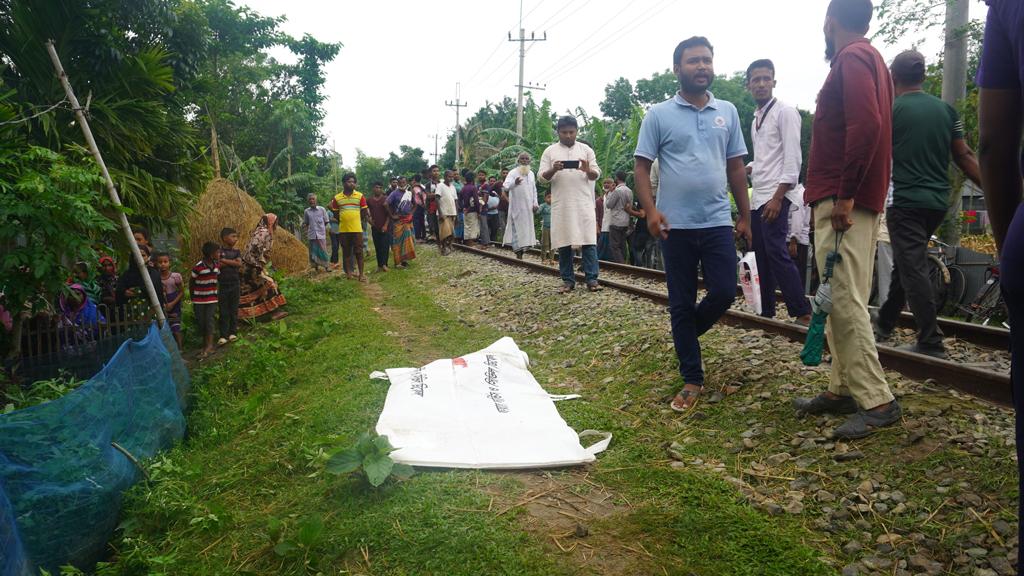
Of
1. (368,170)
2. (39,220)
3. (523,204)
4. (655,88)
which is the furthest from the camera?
(368,170)

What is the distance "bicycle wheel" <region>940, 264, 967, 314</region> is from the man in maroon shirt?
6.16 meters

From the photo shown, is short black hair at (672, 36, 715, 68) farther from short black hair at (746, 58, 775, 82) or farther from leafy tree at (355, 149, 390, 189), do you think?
leafy tree at (355, 149, 390, 189)

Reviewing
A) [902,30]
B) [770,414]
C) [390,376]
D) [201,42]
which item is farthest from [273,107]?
[770,414]

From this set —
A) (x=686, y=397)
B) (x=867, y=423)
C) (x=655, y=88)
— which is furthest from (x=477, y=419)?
(x=655, y=88)

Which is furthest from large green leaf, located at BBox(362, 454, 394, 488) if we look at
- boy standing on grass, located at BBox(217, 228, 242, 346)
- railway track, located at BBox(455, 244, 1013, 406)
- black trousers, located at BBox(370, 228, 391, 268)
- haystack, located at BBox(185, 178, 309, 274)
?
haystack, located at BBox(185, 178, 309, 274)

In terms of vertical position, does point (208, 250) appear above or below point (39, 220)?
below

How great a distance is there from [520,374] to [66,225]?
3862 mm

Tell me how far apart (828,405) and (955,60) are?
28.3 ft

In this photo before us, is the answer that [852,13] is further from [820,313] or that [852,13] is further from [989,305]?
[989,305]

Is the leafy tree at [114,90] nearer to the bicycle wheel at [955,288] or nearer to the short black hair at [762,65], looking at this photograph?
the short black hair at [762,65]

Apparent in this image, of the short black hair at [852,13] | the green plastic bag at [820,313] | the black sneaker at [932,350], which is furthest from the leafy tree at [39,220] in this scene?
the black sneaker at [932,350]

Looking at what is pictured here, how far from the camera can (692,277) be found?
4.08 meters

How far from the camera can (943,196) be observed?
4.19 m

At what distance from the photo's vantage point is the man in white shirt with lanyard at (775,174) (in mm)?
5203
